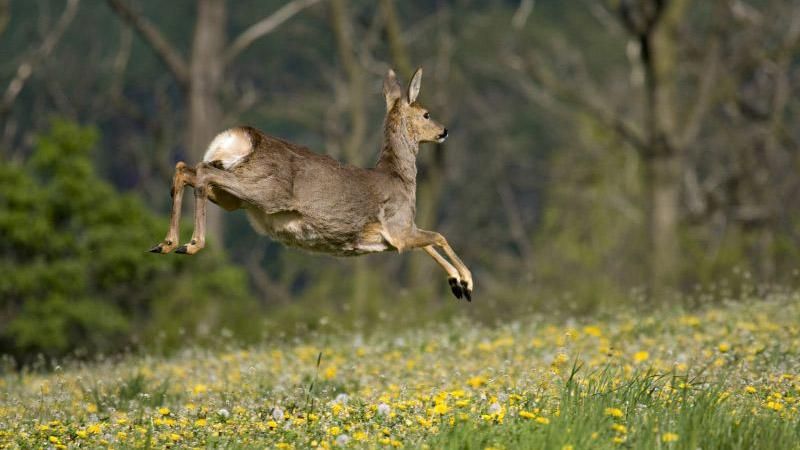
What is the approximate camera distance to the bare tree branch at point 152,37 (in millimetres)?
20484

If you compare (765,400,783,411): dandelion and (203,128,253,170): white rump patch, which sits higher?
(203,128,253,170): white rump patch

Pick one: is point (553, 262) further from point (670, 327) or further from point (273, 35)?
point (273, 35)

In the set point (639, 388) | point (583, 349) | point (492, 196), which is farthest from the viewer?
point (492, 196)

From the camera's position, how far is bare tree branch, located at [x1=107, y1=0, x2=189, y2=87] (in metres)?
20.5

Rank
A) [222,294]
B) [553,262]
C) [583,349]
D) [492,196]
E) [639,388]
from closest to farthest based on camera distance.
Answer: [639,388], [583,349], [222,294], [553,262], [492,196]

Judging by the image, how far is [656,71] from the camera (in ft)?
63.7

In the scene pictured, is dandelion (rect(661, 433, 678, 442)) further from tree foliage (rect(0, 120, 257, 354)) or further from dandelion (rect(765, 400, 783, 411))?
tree foliage (rect(0, 120, 257, 354))

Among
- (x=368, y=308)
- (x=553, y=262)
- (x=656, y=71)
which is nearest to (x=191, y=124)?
(x=368, y=308)

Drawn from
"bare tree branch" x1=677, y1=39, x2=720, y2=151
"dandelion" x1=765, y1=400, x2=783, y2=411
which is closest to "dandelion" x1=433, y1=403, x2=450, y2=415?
"dandelion" x1=765, y1=400, x2=783, y2=411

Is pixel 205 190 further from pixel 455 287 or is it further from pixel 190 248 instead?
pixel 455 287

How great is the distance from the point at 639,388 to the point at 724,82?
15914mm

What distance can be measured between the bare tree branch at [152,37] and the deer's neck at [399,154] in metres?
12.7

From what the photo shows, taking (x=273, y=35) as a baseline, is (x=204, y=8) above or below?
below

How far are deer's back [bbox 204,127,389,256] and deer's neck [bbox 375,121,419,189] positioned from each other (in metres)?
0.53
